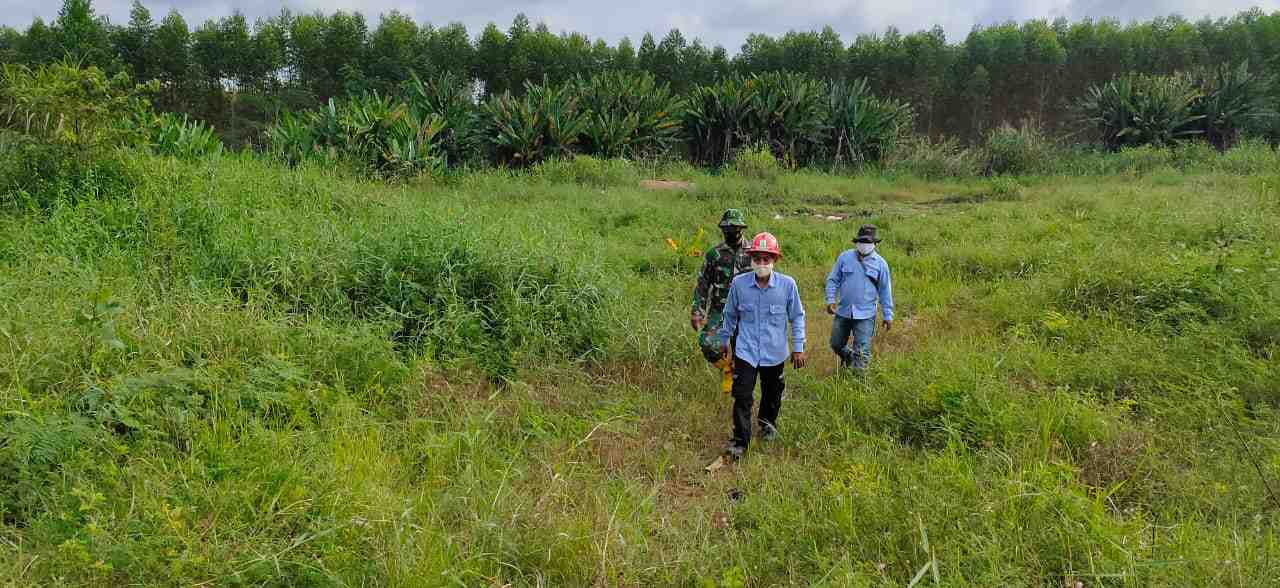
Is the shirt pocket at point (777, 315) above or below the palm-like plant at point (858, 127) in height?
below

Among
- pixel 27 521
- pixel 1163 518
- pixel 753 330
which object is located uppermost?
pixel 753 330

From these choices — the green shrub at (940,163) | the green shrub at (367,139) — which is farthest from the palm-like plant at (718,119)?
the green shrub at (367,139)

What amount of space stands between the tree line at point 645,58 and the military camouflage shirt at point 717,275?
1785 cm

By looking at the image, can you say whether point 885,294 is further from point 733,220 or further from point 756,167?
point 756,167

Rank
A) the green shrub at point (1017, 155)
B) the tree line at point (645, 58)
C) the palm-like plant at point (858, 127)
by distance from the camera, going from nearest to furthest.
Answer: the green shrub at point (1017, 155) < the palm-like plant at point (858, 127) < the tree line at point (645, 58)

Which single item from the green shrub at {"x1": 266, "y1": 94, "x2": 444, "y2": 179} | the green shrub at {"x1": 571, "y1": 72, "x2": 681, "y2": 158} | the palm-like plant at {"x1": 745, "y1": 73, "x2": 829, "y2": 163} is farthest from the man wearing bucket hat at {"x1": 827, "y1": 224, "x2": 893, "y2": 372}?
the palm-like plant at {"x1": 745, "y1": 73, "x2": 829, "y2": 163}

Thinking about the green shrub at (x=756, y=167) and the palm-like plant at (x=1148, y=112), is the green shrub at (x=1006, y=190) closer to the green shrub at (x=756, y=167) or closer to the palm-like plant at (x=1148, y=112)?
the green shrub at (x=756, y=167)

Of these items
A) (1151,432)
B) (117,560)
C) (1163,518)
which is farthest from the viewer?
(1151,432)

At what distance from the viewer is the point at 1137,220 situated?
293 inches

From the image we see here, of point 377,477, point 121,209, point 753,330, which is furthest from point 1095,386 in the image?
point 121,209

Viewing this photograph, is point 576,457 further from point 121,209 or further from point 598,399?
point 121,209

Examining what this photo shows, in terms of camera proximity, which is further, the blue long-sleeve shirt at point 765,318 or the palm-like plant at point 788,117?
the palm-like plant at point 788,117

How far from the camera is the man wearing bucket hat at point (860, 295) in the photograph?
4621mm

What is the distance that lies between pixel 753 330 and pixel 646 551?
4.62ft
